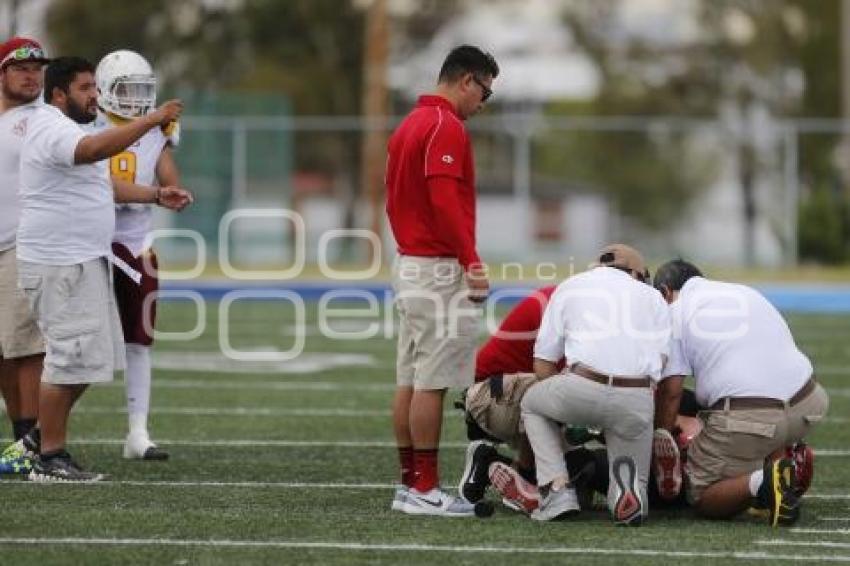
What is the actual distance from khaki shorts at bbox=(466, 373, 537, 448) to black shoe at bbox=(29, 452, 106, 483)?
5.72 ft

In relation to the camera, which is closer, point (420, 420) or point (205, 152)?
point (420, 420)

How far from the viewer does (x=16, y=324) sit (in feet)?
29.9

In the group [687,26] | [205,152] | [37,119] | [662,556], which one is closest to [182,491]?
[37,119]

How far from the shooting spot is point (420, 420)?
809 cm

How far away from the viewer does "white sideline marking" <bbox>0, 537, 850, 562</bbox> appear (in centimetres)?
704

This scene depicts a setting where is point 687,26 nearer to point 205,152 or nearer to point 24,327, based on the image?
point 205,152

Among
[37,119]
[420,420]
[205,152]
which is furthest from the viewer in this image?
[205,152]

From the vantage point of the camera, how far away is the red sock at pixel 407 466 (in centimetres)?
812

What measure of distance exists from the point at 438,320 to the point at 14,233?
7.47ft

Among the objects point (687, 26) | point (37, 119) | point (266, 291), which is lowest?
point (266, 291)

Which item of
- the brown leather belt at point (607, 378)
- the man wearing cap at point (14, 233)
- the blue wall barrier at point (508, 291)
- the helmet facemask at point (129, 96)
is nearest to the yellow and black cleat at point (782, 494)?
the brown leather belt at point (607, 378)

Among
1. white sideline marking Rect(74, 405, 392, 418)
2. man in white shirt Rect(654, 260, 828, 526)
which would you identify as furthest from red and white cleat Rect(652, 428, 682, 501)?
white sideline marking Rect(74, 405, 392, 418)

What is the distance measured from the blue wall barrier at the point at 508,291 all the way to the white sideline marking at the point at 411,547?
14618 mm

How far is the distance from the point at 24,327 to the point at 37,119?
102cm
